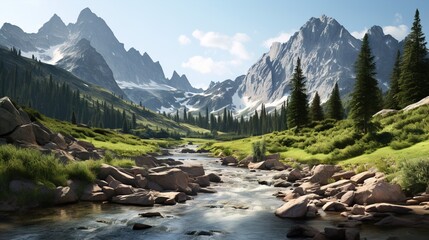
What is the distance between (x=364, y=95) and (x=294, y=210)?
33.4 m

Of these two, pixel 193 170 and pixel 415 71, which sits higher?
pixel 415 71

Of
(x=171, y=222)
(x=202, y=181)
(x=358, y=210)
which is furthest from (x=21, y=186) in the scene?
(x=358, y=210)

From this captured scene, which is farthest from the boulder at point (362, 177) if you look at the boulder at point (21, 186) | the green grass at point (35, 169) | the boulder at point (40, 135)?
the boulder at point (40, 135)

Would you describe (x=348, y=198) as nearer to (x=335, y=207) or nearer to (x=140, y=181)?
(x=335, y=207)

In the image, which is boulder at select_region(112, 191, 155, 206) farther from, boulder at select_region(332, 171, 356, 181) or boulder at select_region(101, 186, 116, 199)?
boulder at select_region(332, 171, 356, 181)

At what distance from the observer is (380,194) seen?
2088cm

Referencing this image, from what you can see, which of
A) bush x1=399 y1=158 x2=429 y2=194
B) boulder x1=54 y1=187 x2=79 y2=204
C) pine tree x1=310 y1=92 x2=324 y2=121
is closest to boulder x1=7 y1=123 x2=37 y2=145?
boulder x1=54 y1=187 x2=79 y2=204

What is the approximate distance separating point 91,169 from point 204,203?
882 cm

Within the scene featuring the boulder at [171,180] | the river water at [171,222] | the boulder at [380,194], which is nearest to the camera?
the river water at [171,222]

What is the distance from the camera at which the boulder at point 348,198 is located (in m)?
21.5

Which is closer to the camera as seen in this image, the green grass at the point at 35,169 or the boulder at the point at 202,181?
the green grass at the point at 35,169

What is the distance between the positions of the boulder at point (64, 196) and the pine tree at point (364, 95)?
36.9 meters

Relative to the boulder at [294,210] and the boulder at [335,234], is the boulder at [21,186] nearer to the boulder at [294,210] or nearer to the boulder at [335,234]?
the boulder at [294,210]

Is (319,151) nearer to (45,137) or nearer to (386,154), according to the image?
(386,154)
